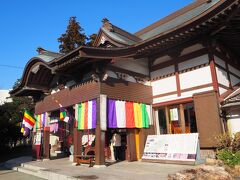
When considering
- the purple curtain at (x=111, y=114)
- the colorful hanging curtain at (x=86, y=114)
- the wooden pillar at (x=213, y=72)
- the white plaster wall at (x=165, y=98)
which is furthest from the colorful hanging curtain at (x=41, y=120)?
the wooden pillar at (x=213, y=72)

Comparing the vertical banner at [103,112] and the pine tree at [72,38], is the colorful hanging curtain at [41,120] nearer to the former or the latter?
the vertical banner at [103,112]

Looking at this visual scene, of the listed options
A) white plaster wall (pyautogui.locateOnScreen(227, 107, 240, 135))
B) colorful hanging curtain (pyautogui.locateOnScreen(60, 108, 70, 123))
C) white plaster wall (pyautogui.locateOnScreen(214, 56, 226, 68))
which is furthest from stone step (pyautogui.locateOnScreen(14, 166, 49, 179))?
white plaster wall (pyautogui.locateOnScreen(214, 56, 226, 68))

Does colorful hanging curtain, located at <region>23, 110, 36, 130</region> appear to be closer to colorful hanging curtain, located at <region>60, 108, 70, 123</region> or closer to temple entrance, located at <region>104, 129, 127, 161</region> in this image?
colorful hanging curtain, located at <region>60, 108, 70, 123</region>

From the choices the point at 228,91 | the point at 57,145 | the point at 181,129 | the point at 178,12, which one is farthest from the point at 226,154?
the point at 57,145

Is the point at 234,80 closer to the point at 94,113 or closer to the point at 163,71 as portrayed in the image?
the point at 163,71

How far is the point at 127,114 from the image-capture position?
1130 cm

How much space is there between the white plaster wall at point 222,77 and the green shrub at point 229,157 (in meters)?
3.67

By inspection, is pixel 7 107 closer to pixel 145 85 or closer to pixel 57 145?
pixel 57 145

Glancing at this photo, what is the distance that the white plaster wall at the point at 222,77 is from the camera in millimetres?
11080

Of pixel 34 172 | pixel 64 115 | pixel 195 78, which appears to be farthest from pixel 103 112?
pixel 195 78

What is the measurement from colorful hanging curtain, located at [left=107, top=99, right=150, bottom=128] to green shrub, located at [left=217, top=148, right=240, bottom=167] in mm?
4167

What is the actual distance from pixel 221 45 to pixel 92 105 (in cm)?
761

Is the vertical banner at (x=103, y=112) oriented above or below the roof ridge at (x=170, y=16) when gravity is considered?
below

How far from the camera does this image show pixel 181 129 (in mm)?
11430
